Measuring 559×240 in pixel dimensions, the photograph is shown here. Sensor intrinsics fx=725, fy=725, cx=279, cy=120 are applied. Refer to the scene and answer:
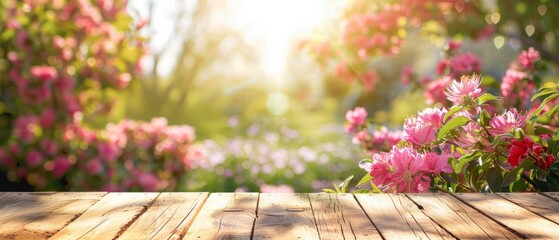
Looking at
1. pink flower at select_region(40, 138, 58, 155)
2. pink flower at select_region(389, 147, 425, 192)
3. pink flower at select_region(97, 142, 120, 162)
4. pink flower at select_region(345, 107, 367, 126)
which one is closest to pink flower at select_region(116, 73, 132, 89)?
pink flower at select_region(97, 142, 120, 162)

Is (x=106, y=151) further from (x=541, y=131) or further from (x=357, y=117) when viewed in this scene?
(x=541, y=131)

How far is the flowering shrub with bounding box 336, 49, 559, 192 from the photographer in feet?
8.69

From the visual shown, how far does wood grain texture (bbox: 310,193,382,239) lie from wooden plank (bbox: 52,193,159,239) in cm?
56

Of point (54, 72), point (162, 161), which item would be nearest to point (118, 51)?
point (54, 72)

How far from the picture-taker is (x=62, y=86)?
5602mm

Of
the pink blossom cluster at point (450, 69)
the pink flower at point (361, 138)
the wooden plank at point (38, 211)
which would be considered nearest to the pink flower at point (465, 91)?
the pink flower at point (361, 138)

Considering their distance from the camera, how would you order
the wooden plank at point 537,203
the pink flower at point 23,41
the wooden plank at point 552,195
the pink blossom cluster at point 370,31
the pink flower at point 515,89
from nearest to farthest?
1. the wooden plank at point 537,203
2. the wooden plank at point 552,195
3. the pink flower at point 515,89
4. the pink flower at point 23,41
5. the pink blossom cluster at point 370,31

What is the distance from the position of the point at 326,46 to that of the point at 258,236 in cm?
477

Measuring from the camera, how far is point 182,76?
19.2 m

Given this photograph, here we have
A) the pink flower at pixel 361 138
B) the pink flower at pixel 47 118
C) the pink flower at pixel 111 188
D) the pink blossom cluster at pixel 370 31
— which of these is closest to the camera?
the pink flower at pixel 361 138

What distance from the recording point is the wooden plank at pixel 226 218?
→ 197 cm

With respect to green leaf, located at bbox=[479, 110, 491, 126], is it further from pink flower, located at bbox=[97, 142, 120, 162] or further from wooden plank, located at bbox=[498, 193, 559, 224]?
pink flower, located at bbox=[97, 142, 120, 162]

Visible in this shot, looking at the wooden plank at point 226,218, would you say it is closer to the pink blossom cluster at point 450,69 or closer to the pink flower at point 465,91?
the pink flower at point 465,91

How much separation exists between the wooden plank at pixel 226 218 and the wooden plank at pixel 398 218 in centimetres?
37
